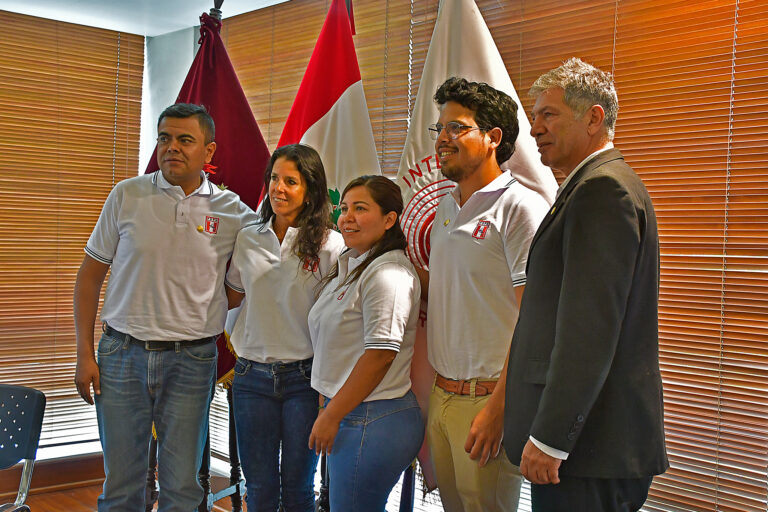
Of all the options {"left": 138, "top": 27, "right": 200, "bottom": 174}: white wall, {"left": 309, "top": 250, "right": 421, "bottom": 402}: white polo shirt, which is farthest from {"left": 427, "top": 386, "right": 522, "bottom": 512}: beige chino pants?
{"left": 138, "top": 27, "right": 200, "bottom": 174}: white wall

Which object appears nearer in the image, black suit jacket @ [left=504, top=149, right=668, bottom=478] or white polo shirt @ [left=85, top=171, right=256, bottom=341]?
black suit jacket @ [left=504, top=149, right=668, bottom=478]

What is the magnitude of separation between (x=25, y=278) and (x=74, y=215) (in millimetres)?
402

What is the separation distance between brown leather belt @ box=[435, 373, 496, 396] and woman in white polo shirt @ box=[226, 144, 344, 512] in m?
0.53

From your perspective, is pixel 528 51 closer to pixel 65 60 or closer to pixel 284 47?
pixel 284 47

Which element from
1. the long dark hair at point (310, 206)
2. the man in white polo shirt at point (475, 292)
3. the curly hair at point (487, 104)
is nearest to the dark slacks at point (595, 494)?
the man in white polo shirt at point (475, 292)

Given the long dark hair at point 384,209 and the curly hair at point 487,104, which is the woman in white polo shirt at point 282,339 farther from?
the curly hair at point 487,104

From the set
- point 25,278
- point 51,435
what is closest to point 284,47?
point 25,278

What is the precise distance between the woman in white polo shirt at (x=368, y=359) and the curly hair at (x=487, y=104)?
33 cm

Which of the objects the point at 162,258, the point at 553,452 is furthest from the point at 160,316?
the point at 553,452

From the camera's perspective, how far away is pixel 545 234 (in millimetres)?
1290

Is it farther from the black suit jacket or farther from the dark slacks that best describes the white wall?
the dark slacks

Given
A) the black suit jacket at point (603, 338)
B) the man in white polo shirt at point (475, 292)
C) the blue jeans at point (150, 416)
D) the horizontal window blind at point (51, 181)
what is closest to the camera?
the black suit jacket at point (603, 338)

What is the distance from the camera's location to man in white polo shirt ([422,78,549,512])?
1608 mm

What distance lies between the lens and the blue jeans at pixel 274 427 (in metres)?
2.04
